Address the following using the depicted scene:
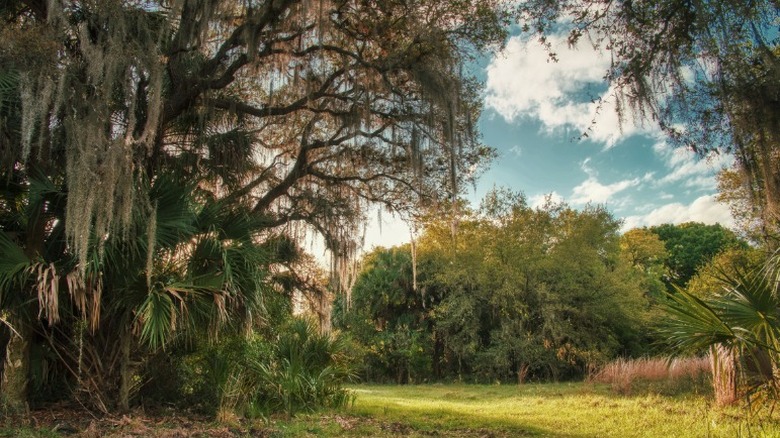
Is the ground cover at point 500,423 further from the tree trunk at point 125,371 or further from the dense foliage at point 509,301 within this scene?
the dense foliage at point 509,301

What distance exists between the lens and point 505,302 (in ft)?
71.4

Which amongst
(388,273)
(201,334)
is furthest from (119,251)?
(388,273)

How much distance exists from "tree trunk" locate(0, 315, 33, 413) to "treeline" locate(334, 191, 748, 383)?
43.6 feet

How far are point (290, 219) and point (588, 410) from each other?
6.32 meters

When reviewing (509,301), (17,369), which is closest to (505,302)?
(509,301)

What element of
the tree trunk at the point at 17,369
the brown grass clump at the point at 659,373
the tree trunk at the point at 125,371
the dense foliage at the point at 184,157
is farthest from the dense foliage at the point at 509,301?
the tree trunk at the point at 17,369

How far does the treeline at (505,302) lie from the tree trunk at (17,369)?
13.3 meters

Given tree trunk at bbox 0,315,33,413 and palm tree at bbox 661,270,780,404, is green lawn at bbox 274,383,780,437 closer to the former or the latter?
palm tree at bbox 661,270,780,404

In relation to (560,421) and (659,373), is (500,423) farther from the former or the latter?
(659,373)

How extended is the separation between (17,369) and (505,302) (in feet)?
57.8

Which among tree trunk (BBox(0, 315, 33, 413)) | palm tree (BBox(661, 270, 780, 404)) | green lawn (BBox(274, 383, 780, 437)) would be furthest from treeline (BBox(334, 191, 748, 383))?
palm tree (BBox(661, 270, 780, 404))

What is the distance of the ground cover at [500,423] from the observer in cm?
626

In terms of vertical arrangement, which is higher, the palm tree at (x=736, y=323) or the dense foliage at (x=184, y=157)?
the dense foliage at (x=184, y=157)

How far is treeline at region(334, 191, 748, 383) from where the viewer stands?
21172 millimetres
